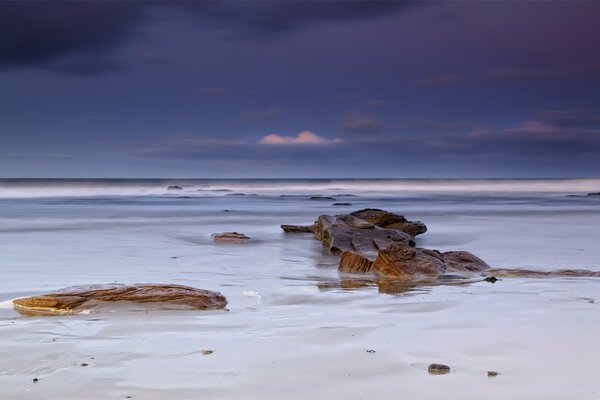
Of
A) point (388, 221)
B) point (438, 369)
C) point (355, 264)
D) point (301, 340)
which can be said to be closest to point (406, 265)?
point (355, 264)

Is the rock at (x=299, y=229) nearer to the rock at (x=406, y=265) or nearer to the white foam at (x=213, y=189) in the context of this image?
the rock at (x=406, y=265)

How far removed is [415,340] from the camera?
18.7 ft

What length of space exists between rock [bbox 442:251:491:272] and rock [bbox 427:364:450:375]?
18.9ft

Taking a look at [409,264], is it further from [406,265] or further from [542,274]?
[542,274]

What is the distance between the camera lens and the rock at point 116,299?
278 inches

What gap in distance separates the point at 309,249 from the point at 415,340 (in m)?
8.94

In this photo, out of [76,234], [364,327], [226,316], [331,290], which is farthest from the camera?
[76,234]

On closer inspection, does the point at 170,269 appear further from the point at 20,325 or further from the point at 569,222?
the point at 569,222

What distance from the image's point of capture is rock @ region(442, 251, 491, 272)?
10562mm

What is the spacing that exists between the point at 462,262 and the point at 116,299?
570cm

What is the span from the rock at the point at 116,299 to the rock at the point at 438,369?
120 inches

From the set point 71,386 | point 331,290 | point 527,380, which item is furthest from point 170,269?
point 527,380

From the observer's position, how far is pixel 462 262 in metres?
10.8

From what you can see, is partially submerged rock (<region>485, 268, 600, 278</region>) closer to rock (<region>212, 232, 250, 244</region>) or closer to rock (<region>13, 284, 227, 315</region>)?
rock (<region>13, 284, 227, 315</region>)
